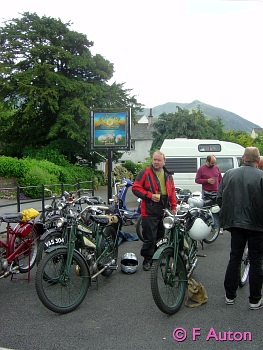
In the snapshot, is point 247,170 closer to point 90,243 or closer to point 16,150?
point 90,243

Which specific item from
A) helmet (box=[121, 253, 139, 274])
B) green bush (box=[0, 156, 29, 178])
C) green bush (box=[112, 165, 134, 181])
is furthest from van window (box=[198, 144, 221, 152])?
green bush (box=[112, 165, 134, 181])

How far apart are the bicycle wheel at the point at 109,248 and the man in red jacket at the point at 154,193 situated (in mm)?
569

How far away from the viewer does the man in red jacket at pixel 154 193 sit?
625cm

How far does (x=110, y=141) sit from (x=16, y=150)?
71.7 ft

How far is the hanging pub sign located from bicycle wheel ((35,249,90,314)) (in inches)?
333

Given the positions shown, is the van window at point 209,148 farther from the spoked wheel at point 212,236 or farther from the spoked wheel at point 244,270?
the spoked wheel at point 244,270

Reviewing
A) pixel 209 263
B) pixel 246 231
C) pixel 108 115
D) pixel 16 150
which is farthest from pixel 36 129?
pixel 246 231

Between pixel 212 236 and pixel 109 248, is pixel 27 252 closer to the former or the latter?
pixel 109 248

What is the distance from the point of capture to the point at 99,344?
3811mm

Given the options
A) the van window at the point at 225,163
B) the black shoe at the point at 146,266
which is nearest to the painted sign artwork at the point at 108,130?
the van window at the point at 225,163

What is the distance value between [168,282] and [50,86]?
90.2 feet

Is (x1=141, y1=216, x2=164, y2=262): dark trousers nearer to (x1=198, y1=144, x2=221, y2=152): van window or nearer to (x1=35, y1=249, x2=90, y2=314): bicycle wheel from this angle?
(x1=35, y1=249, x2=90, y2=314): bicycle wheel

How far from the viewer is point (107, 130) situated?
13.0m

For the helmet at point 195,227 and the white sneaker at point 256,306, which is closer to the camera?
the white sneaker at point 256,306
